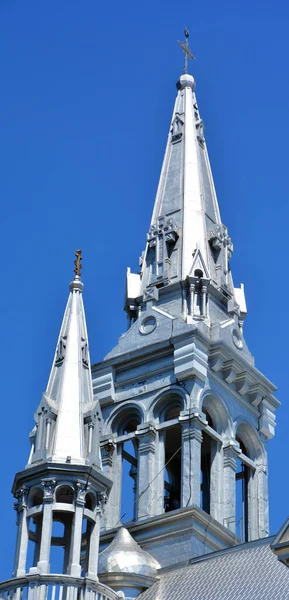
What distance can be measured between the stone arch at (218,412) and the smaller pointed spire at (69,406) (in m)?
8.83

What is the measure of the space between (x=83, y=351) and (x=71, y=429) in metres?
3.33

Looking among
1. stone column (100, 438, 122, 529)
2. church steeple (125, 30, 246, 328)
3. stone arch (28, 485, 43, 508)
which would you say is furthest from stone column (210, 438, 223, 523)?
stone arch (28, 485, 43, 508)

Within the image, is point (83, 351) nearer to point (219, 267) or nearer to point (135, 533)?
point (135, 533)

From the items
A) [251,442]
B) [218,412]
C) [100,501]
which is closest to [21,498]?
[100,501]

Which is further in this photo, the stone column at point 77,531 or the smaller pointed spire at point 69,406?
the smaller pointed spire at point 69,406

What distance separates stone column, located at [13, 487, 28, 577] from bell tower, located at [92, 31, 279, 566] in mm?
7555

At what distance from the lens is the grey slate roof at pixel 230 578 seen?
4722 centimetres

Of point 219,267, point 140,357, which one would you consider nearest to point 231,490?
point 140,357

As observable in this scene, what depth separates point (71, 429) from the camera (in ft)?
164

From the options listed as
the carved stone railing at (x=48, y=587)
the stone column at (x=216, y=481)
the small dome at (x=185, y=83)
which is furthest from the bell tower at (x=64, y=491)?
the small dome at (x=185, y=83)

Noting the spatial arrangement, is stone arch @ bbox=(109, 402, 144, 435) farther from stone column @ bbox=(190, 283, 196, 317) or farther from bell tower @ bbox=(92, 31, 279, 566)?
stone column @ bbox=(190, 283, 196, 317)

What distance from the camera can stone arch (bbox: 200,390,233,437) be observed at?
6034 centimetres

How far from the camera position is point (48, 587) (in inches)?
1832

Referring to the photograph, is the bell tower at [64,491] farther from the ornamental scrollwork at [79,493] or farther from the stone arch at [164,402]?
the stone arch at [164,402]
